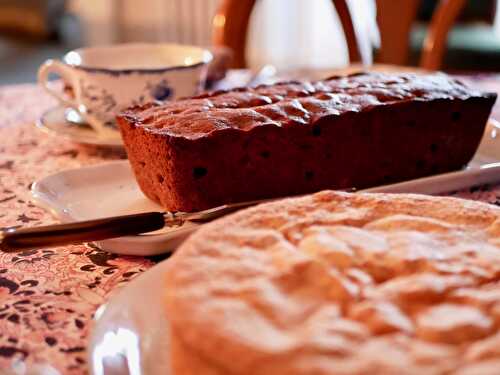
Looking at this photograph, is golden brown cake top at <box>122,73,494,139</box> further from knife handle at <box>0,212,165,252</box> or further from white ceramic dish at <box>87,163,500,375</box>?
white ceramic dish at <box>87,163,500,375</box>

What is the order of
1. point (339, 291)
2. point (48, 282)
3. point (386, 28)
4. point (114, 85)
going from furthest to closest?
point (386, 28) → point (114, 85) → point (48, 282) → point (339, 291)

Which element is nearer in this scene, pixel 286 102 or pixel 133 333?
pixel 133 333

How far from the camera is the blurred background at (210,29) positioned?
3822mm

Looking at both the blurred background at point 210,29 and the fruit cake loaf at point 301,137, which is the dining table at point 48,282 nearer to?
the fruit cake loaf at point 301,137

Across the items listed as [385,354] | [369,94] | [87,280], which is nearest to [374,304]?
[385,354]

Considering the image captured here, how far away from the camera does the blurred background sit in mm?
3822

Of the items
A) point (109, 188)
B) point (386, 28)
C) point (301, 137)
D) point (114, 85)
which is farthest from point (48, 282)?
point (386, 28)

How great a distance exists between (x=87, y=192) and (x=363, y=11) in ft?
11.1

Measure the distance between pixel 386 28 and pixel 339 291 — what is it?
6.14 feet

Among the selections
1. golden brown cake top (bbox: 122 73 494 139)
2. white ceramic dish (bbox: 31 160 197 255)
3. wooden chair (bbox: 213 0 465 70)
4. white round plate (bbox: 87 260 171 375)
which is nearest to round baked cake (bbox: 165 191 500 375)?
white round plate (bbox: 87 260 171 375)

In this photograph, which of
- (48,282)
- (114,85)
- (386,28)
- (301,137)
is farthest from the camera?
(386,28)

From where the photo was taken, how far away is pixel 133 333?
0.57 m

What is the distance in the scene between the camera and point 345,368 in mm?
415

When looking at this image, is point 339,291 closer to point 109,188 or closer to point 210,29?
point 109,188
